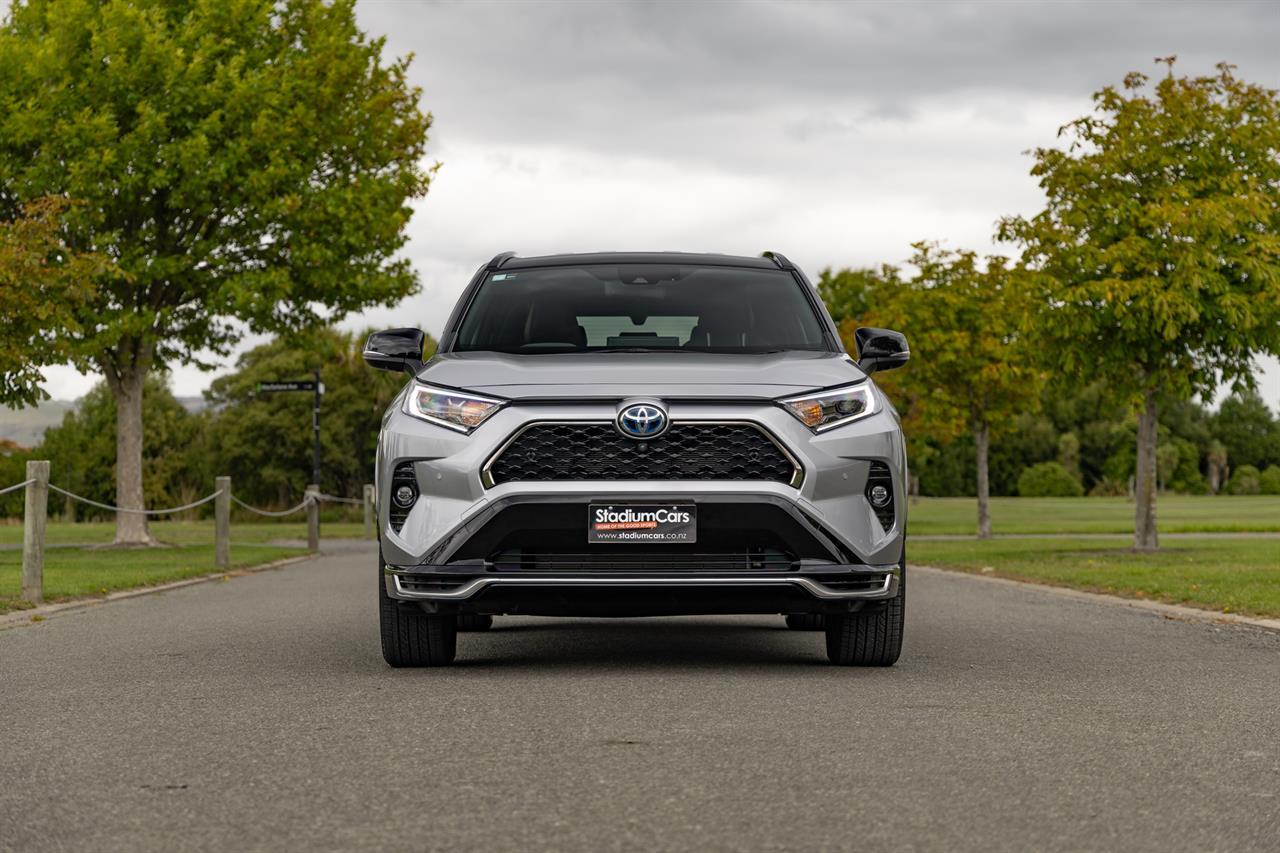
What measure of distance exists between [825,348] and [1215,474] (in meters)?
88.2

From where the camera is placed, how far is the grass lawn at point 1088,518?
115 ft

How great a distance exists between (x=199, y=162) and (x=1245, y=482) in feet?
234

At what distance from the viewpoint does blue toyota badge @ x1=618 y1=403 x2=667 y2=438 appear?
7.15 metres

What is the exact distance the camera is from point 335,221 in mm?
25578

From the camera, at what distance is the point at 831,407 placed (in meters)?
7.32

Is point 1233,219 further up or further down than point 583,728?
further up

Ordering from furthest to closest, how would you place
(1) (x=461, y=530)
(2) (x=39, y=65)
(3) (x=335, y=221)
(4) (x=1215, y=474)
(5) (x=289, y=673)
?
1. (4) (x=1215, y=474)
2. (3) (x=335, y=221)
3. (2) (x=39, y=65)
4. (5) (x=289, y=673)
5. (1) (x=461, y=530)

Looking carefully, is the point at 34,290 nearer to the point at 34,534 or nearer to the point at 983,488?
the point at 34,534

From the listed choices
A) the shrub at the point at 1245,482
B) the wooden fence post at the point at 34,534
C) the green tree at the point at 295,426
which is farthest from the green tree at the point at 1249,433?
the wooden fence post at the point at 34,534

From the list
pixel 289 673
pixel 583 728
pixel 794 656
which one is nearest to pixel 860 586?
pixel 794 656

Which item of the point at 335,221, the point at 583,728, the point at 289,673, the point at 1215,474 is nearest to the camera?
the point at 583,728

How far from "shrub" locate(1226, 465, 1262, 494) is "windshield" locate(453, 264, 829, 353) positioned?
8119 cm

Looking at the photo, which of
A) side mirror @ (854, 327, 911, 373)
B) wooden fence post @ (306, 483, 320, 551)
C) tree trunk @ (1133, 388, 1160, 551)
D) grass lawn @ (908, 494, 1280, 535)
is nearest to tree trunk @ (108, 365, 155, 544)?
wooden fence post @ (306, 483, 320, 551)

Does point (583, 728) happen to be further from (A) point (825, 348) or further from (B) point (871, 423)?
(A) point (825, 348)
